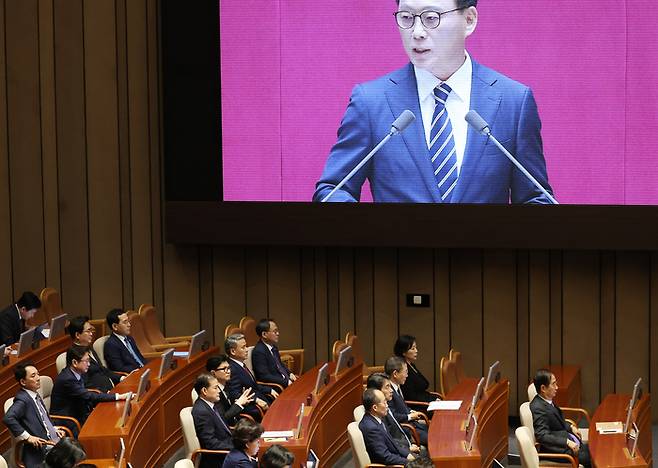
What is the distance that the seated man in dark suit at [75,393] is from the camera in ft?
28.9

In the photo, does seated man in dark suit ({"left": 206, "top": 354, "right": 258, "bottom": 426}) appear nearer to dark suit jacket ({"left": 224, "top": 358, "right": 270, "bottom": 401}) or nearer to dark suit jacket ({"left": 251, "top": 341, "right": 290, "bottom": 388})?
dark suit jacket ({"left": 224, "top": 358, "right": 270, "bottom": 401})

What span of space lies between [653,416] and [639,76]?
10.5ft

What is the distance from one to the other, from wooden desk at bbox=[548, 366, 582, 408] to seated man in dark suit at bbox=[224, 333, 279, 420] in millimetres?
2510

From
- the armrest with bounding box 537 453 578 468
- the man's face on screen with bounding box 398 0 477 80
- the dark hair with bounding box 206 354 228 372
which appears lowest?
the armrest with bounding box 537 453 578 468

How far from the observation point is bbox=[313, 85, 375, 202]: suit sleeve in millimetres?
11102

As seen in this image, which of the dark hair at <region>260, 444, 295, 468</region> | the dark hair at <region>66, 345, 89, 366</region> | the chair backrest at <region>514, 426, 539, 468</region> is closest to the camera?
the dark hair at <region>260, 444, 295, 468</region>

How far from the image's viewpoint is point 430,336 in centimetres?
1164

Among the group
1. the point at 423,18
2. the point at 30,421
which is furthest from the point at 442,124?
the point at 30,421

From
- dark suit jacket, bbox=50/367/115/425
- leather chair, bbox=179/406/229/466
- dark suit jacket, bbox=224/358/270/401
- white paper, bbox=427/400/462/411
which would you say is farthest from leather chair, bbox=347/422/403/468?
dark suit jacket, bbox=50/367/115/425

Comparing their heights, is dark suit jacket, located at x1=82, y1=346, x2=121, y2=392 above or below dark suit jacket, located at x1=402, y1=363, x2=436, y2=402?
above

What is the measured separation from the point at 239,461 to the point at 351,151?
4619 millimetres

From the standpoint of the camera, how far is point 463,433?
27.0 feet

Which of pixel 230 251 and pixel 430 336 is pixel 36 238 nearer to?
pixel 230 251

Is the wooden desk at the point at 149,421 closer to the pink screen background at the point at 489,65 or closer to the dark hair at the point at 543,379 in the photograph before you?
the pink screen background at the point at 489,65
